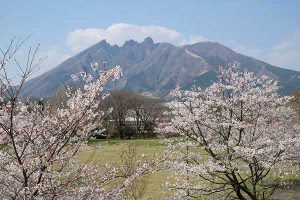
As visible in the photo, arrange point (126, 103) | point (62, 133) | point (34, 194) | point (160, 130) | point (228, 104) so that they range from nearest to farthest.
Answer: point (34, 194) < point (62, 133) < point (228, 104) < point (160, 130) < point (126, 103)

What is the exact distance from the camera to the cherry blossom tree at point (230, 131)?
1271cm

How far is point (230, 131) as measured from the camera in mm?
14148

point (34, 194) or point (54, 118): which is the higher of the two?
point (54, 118)

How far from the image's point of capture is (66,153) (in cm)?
830

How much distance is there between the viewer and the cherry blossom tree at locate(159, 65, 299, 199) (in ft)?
41.7

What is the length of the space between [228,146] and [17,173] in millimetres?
7058

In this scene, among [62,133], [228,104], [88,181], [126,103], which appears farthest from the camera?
[126,103]

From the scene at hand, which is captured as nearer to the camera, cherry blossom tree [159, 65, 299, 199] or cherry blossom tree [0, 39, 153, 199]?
cherry blossom tree [0, 39, 153, 199]

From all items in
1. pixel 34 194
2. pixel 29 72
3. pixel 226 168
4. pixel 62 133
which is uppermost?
pixel 29 72

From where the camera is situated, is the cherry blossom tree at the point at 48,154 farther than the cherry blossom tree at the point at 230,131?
No

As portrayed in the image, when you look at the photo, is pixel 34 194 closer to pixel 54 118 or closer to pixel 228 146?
pixel 54 118

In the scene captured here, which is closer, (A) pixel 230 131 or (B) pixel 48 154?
(B) pixel 48 154

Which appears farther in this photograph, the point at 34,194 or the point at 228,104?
the point at 228,104

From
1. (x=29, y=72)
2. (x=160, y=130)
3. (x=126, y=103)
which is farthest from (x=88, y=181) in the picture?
(x=126, y=103)
